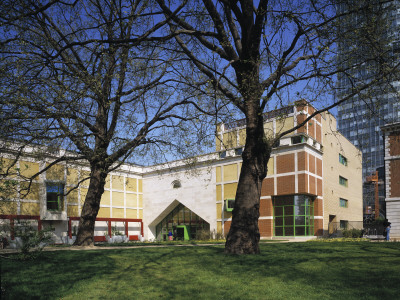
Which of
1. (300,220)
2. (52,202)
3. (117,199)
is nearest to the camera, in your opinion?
(300,220)

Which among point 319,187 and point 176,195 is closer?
point 319,187

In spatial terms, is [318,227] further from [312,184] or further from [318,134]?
[318,134]

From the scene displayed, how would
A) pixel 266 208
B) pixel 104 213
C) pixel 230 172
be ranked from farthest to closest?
pixel 104 213
pixel 230 172
pixel 266 208

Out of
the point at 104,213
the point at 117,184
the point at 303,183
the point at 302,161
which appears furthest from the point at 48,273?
the point at 117,184

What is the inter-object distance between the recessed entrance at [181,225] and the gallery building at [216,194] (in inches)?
4.9

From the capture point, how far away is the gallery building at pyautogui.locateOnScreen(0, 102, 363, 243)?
35.4m

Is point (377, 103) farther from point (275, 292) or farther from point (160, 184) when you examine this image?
point (160, 184)

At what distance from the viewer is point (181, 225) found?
45031 mm

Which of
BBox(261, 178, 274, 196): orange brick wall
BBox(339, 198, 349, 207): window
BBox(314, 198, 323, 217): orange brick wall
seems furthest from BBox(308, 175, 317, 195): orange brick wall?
BBox(339, 198, 349, 207): window

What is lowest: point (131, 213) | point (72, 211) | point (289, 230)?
point (289, 230)

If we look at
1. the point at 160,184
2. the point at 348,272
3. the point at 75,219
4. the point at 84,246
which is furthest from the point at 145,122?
the point at 160,184

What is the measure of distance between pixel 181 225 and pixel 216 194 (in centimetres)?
666

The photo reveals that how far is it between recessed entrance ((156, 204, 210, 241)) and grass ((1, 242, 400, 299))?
107 feet

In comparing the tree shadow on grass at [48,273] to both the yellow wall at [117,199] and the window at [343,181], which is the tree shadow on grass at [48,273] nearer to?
the yellow wall at [117,199]
